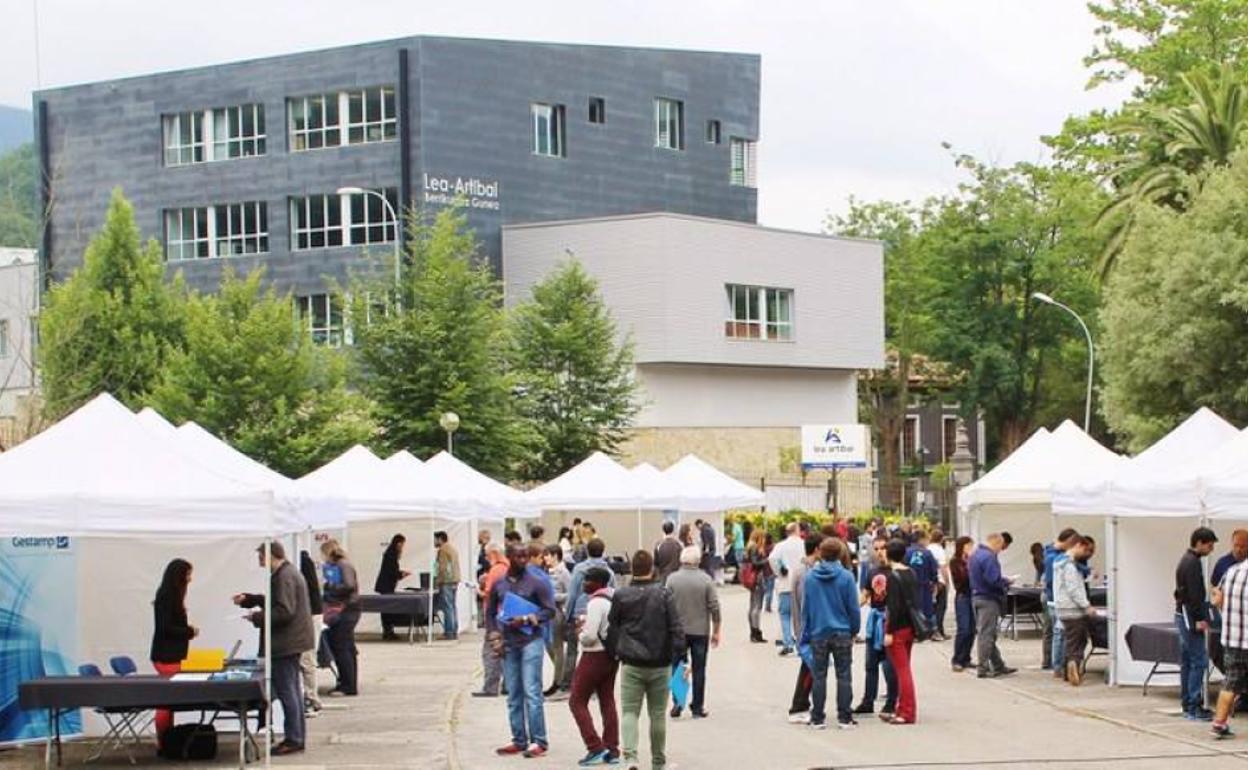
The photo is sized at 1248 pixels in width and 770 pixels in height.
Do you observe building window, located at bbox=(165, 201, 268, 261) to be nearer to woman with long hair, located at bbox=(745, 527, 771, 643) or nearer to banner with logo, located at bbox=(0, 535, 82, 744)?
woman with long hair, located at bbox=(745, 527, 771, 643)

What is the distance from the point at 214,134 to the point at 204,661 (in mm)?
57316

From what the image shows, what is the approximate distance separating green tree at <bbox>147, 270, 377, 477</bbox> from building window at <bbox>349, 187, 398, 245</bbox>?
19.5 metres

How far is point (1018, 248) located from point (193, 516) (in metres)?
64.1

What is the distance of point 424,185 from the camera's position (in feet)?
225

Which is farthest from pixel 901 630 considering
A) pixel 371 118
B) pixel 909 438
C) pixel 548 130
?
pixel 909 438

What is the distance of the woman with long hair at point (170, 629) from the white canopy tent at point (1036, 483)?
629 inches

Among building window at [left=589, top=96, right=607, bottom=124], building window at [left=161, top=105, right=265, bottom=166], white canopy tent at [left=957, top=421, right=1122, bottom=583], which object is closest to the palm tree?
white canopy tent at [left=957, top=421, right=1122, bottom=583]

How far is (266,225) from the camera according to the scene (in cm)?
7250

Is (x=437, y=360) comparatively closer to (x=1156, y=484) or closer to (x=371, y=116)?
(x=371, y=116)

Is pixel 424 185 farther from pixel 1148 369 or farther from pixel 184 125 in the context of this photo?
pixel 1148 369

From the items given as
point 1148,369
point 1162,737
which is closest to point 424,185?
point 1148,369

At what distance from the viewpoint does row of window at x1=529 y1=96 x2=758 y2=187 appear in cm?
7344

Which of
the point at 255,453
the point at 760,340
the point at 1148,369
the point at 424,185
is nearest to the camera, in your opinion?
the point at 1148,369

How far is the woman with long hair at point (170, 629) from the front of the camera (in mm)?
17922
